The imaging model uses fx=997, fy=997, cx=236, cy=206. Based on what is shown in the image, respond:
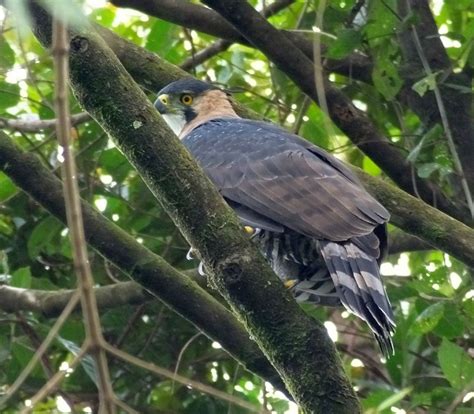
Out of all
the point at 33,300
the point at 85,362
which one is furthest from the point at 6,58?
the point at 85,362

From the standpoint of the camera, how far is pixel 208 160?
14.7 ft


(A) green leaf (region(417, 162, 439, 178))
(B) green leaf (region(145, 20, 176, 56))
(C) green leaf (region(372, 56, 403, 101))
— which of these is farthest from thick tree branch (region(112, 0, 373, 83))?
(A) green leaf (region(417, 162, 439, 178))

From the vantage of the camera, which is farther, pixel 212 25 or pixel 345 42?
pixel 212 25

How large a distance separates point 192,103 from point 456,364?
7.77 ft

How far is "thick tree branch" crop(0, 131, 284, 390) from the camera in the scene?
3514 millimetres

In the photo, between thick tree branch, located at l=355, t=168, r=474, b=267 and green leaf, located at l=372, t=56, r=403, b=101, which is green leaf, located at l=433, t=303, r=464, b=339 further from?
green leaf, located at l=372, t=56, r=403, b=101

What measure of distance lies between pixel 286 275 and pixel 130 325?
1273 millimetres

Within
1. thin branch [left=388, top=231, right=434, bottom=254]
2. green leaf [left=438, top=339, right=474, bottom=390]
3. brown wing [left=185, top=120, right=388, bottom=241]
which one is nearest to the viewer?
brown wing [left=185, top=120, right=388, bottom=241]

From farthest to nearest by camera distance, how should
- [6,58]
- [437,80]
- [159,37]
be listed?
1. [159,37]
2. [437,80]
3. [6,58]

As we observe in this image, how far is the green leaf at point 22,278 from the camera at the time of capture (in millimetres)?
4420

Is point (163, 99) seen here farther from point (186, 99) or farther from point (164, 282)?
point (164, 282)

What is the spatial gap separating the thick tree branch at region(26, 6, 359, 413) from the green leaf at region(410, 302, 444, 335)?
1.15 meters

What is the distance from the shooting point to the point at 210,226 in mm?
2883

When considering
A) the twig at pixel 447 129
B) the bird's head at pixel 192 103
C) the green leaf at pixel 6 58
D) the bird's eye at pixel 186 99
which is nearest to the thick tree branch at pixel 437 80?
the twig at pixel 447 129
